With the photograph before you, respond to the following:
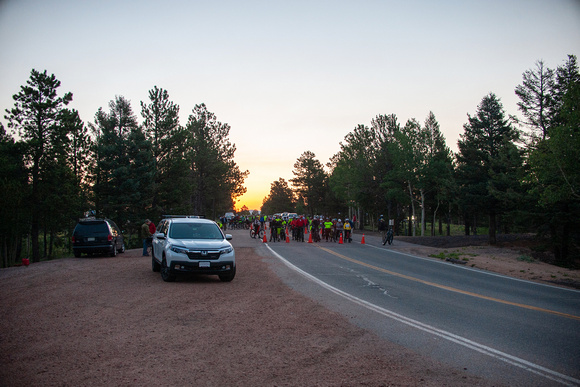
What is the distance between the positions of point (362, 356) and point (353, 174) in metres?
54.1

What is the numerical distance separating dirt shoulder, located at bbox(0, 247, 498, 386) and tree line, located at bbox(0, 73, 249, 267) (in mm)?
29192

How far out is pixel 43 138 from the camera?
35.6 m

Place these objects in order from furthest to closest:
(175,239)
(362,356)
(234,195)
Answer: (234,195), (175,239), (362,356)

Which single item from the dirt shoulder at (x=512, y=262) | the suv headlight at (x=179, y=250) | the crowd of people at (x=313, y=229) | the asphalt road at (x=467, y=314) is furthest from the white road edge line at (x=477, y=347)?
the crowd of people at (x=313, y=229)

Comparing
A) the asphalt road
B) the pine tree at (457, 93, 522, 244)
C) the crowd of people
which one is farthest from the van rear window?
the pine tree at (457, 93, 522, 244)

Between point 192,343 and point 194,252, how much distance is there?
5483mm

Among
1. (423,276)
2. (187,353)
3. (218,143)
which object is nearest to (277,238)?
(423,276)

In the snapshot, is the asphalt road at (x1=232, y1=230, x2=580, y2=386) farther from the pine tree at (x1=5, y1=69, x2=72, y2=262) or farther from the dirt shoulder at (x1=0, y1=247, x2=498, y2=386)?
the pine tree at (x1=5, y1=69, x2=72, y2=262)

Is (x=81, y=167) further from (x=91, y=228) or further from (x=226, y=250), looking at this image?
(x=226, y=250)

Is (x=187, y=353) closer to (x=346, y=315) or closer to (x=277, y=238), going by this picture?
(x=346, y=315)

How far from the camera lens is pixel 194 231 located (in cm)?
1284

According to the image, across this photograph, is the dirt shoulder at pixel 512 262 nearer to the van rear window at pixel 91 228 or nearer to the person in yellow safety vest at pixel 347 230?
the person in yellow safety vest at pixel 347 230

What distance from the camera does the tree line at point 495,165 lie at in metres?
21.4

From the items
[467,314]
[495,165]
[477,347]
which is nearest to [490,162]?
[495,165]
